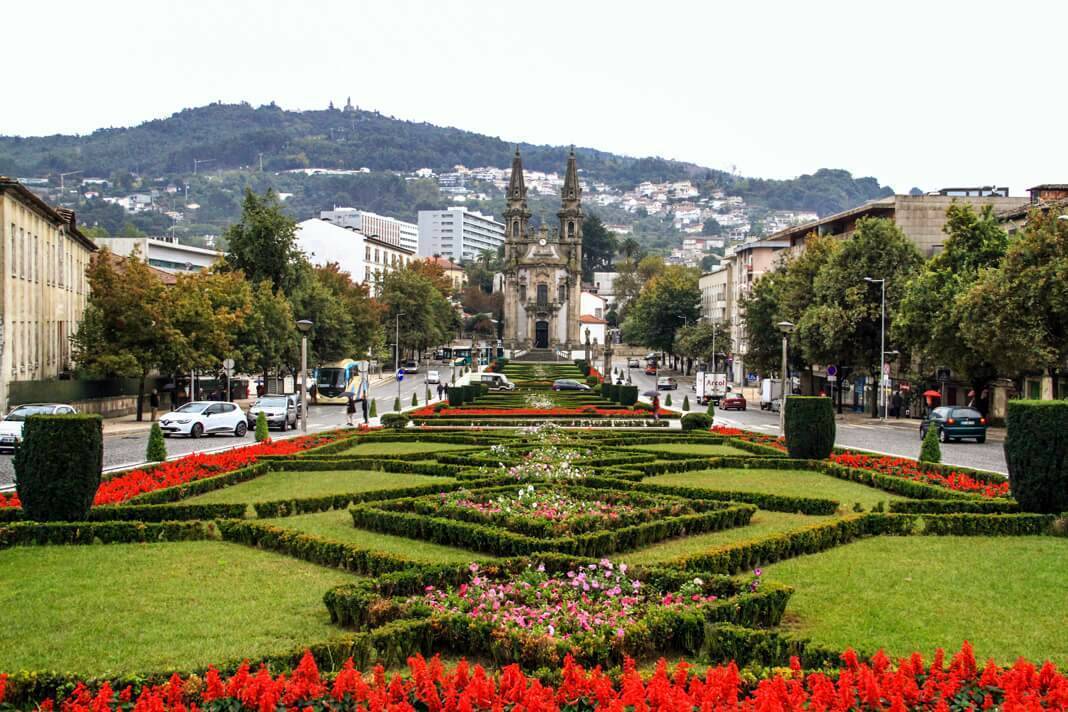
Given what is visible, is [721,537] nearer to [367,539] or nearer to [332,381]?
[367,539]

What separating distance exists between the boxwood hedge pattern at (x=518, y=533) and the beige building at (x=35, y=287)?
21437 mm

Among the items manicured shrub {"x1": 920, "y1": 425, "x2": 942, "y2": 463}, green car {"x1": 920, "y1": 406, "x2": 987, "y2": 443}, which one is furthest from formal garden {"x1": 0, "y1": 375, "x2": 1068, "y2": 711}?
green car {"x1": 920, "y1": 406, "x2": 987, "y2": 443}

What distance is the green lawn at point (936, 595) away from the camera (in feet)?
34.2

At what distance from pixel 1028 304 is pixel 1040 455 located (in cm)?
2663

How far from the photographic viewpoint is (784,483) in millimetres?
23406

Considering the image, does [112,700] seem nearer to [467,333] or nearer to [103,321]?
[103,321]

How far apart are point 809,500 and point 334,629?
10.6 metres

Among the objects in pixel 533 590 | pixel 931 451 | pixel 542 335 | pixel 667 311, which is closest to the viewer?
pixel 533 590

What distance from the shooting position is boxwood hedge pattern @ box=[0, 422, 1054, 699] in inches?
390

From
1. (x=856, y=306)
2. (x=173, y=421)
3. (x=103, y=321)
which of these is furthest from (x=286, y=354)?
(x=856, y=306)

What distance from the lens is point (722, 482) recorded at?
23500 mm

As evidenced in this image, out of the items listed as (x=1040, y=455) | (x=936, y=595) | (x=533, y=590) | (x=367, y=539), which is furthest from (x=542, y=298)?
(x=533, y=590)

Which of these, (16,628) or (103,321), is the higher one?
(103,321)

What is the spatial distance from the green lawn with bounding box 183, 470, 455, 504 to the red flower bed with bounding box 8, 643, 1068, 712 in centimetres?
1184
